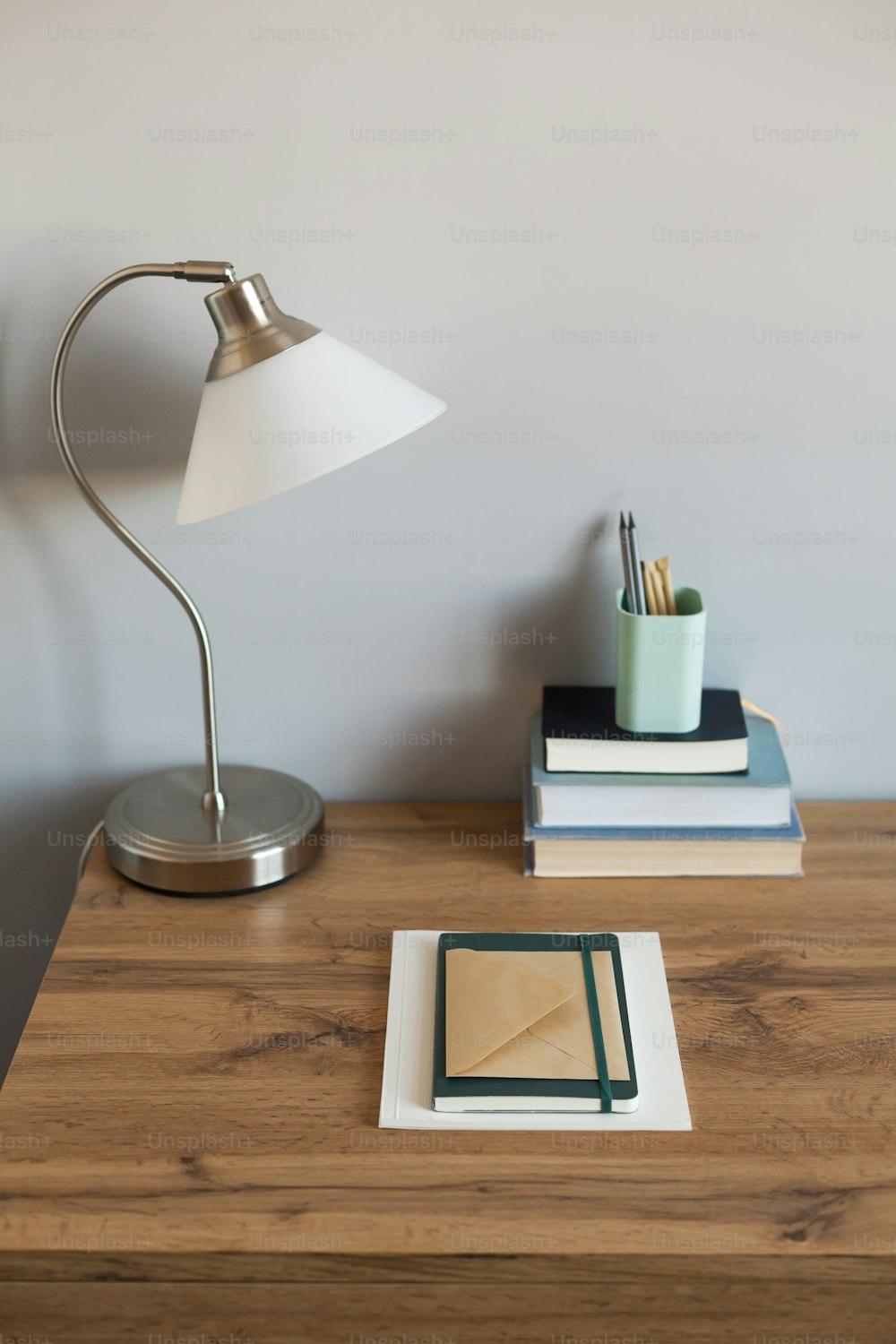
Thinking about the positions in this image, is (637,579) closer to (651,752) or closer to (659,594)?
(659,594)

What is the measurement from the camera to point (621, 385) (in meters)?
1.12

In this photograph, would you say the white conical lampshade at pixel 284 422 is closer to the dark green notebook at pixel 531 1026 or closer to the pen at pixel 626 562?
the pen at pixel 626 562

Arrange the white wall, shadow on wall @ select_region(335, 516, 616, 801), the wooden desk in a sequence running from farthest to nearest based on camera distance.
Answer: shadow on wall @ select_region(335, 516, 616, 801) → the white wall → the wooden desk

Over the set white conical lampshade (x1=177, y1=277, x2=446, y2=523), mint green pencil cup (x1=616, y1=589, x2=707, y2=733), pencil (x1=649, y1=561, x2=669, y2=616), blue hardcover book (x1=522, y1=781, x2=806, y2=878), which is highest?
white conical lampshade (x1=177, y1=277, x2=446, y2=523)

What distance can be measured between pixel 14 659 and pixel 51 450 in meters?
0.23

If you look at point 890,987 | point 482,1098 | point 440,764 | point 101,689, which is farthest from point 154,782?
point 890,987

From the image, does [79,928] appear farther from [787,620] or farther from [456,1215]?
[787,620]

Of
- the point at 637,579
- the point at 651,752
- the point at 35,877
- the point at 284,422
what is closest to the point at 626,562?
the point at 637,579

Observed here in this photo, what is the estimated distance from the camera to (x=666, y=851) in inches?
43.7

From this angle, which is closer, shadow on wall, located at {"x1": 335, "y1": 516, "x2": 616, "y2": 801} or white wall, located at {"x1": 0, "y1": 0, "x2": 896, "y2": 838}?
white wall, located at {"x1": 0, "y1": 0, "x2": 896, "y2": 838}

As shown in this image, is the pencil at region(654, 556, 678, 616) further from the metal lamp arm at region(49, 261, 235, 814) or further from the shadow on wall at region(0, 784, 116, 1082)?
the shadow on wall at region(0, 784, 116, 1082)

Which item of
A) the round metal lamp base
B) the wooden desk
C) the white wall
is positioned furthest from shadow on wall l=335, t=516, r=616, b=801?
the wooden desk

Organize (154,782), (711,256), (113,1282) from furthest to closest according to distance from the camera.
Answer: (154,782)
(711,256)
(113,1282)

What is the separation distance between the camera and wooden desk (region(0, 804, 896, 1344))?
748 mm
